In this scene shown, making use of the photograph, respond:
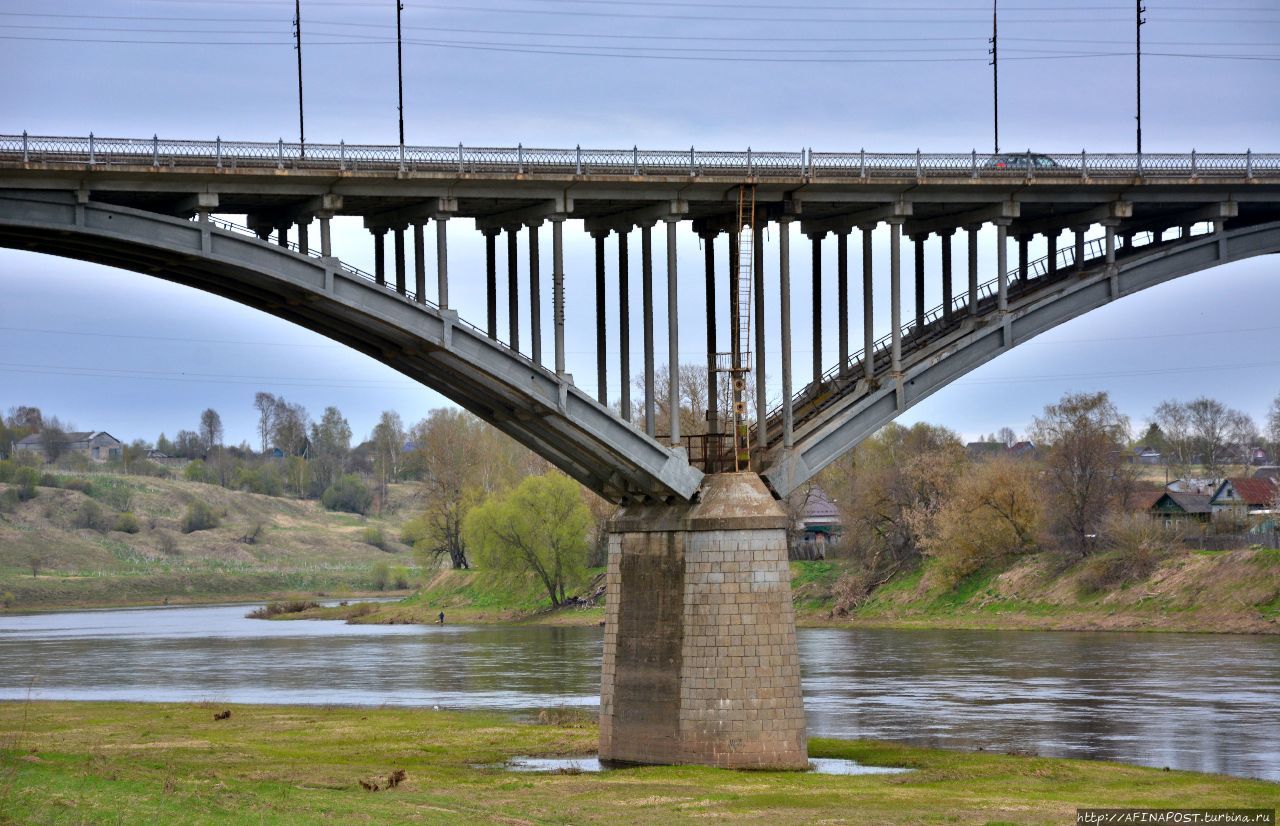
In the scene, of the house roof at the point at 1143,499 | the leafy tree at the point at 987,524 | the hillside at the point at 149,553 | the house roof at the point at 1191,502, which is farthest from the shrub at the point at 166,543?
the house roof at the point at 1191,502

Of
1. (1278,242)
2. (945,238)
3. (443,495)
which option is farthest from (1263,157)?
(443,495)

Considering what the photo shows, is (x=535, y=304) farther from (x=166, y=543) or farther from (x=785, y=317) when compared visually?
(x=166, y=543)

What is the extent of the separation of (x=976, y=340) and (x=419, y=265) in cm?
1513

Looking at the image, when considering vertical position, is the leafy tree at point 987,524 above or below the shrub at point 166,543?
above

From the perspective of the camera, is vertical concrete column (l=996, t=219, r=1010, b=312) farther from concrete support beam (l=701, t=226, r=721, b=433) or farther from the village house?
the village house

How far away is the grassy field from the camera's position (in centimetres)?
2705

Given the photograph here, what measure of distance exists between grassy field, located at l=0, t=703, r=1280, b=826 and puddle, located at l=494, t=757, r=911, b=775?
25.6 inches

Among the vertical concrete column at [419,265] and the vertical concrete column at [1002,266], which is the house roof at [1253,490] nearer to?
the vertical concrete column at [1002,266]

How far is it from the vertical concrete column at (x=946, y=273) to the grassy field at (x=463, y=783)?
12047 millimetres

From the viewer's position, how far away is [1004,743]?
45406mm

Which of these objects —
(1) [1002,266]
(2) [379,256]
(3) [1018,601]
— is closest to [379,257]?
(2) [379,256]

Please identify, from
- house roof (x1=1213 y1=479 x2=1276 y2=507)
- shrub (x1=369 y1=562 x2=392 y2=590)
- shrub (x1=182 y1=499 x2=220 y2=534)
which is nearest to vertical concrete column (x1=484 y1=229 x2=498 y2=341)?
house roof (x1=1213 y1=479 x2=1276 y2=507)

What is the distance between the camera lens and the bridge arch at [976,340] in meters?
43.5

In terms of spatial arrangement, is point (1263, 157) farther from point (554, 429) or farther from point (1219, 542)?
point (1219, 542)
